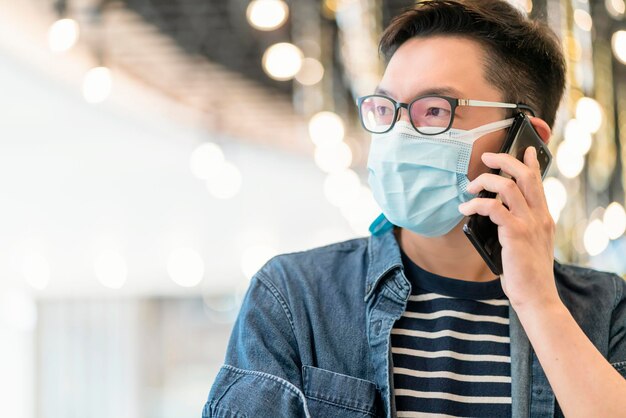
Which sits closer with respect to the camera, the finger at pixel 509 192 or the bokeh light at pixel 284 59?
the finger at pixel 509 192

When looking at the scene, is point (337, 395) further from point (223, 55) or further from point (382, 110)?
point (223, 55)

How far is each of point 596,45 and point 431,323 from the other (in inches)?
158

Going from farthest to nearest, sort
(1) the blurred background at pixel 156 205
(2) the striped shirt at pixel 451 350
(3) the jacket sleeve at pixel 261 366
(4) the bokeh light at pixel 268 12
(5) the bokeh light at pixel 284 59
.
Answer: (1) the blurred background at pixel 156 205 < (5) the bokeh light at pixel 284 59 < (4) the bokeh light at pixel 268 12 < (2) the striped shirt at pixel 451 350 < (3) the jacket sleeve at pixel 261 366

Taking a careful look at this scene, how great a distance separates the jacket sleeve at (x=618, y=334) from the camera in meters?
1.98

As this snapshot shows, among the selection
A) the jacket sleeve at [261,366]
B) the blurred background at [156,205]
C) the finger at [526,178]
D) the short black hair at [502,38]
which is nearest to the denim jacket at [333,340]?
the jacket sleeve at [261,366]

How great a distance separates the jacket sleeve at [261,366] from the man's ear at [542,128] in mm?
700

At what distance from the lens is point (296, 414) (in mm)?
1783

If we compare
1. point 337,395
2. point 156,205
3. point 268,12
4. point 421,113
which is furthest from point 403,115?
point 156,205

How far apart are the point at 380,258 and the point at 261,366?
384 mm

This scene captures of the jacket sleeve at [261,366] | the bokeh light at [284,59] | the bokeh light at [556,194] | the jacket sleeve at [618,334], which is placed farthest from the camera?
the bokeh light at [556,194]

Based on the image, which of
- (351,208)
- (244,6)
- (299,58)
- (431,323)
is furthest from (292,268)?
(351,208)

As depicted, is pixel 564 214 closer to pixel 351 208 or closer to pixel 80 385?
pixel 351 208

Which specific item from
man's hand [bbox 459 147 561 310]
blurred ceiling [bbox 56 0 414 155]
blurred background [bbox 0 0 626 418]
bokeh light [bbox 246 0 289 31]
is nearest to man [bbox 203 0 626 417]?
man's hand [bbox 459 147 561 310]

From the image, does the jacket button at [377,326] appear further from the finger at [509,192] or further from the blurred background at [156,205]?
the blurred background at [156,205]
